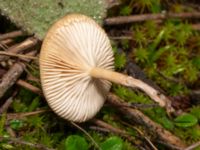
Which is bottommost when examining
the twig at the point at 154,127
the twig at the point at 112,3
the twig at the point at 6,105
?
the twig at the point at 154,127

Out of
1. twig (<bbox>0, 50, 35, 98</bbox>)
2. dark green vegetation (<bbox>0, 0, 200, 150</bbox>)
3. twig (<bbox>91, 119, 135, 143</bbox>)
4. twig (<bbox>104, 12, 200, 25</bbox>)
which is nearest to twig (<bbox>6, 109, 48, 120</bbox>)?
dark green vegetation (<bbox>0, 0, 200, 150</bbox>)

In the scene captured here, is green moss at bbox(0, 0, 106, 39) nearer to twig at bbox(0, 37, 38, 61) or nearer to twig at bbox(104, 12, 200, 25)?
twig at bbox(0, 37, 38, 61)

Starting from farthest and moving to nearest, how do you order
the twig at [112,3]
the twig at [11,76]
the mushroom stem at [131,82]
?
1. the twig at [112,3]
2. the twig at [11,76]
3. the mushroom stem at [131,82]

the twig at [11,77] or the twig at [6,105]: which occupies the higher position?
the twig at [11,77]

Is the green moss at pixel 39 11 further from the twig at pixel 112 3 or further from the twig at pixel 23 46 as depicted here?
the twig at pixel 112 3

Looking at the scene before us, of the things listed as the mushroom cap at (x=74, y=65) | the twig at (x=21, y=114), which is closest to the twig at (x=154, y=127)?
the mushroom cap at (x=74, y=65)
